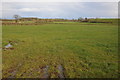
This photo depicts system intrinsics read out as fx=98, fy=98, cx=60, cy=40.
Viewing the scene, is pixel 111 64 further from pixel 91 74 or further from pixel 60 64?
pixel 60 64

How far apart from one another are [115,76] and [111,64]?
4.49 feet

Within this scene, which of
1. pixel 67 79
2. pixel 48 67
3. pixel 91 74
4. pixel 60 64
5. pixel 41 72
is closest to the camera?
pixel 67 79

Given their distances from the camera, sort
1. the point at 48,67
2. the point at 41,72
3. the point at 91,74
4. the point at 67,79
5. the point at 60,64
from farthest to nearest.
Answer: the point at 60,64 → the point at 48,67 → the point at 41,72 → the point at 91,74 → the point at 67,79

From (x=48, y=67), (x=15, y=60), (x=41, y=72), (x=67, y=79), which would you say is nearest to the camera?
(x=67, y=79)

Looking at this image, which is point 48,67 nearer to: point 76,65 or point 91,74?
point 76,65

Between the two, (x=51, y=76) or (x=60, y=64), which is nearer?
(x=51, y=76)

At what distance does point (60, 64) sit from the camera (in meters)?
6.23

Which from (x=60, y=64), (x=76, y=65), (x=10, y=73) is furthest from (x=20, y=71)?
(x=76, y=65)

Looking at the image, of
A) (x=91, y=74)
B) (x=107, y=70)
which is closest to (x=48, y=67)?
(x=91, y=74)

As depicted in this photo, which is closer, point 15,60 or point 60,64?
point 60,64

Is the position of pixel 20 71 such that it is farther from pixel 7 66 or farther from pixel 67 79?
pixel 67 79

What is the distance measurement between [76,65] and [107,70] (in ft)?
5.55

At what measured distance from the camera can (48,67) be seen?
5820 mm

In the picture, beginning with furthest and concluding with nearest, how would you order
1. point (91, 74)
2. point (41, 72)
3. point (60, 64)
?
point (60, 64) → point (41, 72) → point (91, 74)
